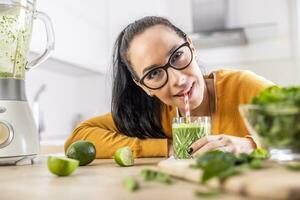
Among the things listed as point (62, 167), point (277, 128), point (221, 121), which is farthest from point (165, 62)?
point (277, 128)

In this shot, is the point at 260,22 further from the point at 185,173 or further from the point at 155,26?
the point at 185,173

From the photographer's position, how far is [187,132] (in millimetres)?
1061

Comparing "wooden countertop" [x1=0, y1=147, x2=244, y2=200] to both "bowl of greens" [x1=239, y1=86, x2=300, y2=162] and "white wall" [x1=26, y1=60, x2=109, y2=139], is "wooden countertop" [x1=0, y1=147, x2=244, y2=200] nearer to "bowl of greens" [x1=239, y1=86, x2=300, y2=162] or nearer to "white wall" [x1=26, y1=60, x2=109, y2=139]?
"bowl of greens" [x1=239, y1=86, x2=300, y2=162]

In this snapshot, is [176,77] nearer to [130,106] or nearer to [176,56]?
[176,56]

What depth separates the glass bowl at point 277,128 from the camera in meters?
0.57

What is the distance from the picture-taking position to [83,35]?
2.81 m

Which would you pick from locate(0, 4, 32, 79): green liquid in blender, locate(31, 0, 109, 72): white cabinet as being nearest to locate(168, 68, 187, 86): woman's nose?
locate(0, 4, 32, 79): green liquid in blender

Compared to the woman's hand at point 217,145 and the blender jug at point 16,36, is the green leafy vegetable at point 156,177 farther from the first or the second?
the blender jug at point 16,36

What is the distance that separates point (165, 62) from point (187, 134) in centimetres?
26

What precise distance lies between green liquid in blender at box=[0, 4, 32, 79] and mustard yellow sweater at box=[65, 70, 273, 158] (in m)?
0.37

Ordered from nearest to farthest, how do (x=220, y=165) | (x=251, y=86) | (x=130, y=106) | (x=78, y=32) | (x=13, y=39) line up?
(x=220, y=165) → (x=13, y=39) → (x=251, y=86) → (x=130, y=106) → (x=78, y=32)

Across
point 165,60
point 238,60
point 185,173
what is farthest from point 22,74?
point 238,60

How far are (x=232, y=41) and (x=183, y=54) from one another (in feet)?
6.22

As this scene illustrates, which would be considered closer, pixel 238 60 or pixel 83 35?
pixel 83 35
